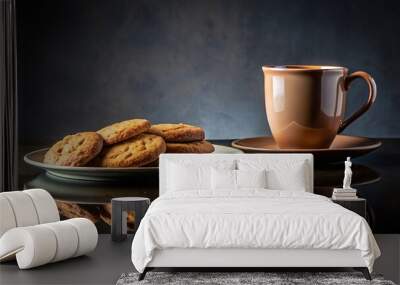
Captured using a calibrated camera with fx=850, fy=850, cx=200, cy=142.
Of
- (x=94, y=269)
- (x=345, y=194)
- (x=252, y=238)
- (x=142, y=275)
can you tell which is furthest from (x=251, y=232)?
(x=345, y=194)

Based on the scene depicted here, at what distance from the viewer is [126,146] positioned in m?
6.00

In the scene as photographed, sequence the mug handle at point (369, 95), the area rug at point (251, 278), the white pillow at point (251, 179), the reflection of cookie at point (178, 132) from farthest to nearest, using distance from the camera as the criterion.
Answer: the reflection of cookie at point (178, 132)
the mug handle at point (369, 95)
the white pillow at point (251, 179)
the area rug at point (251, 278)

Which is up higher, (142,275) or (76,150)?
(76,150)

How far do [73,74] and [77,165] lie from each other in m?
1.01

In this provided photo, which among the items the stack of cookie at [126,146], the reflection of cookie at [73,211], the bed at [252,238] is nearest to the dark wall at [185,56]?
the stack of cookie at [126,146]

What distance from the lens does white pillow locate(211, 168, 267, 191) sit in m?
5.15

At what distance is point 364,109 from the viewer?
564 cm

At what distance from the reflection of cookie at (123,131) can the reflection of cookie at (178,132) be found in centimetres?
11

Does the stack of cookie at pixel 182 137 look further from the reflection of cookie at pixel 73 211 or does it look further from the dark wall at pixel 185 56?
the reflection of cookie at pixel 73 211

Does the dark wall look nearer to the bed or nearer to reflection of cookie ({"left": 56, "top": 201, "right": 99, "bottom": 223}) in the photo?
reflection of cookie ({"left": 56, "top": 201, "right": 99, "bottom": 223})

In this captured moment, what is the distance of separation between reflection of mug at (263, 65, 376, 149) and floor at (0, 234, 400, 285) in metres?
1.16

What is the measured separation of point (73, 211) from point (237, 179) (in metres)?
1.13

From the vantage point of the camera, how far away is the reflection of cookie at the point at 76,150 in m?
5.98

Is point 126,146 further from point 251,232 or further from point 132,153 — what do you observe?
point 251,232
